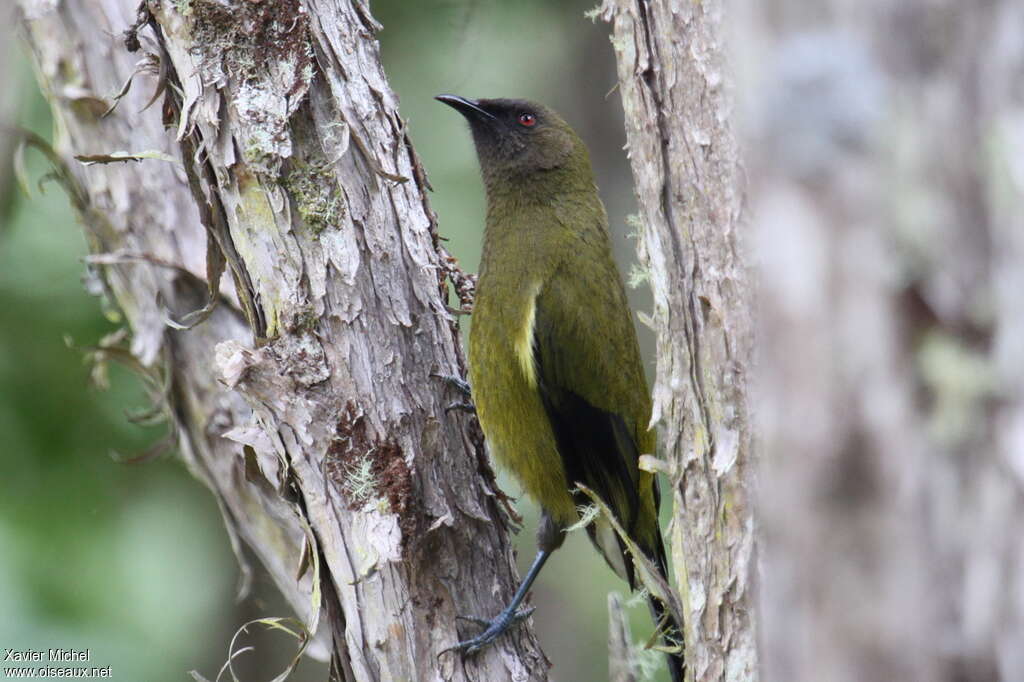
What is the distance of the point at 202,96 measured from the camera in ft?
9.78

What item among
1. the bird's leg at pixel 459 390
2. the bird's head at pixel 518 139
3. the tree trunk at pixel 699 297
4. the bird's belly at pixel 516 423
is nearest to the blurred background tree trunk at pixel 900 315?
the tree trunk at pixel 699 297

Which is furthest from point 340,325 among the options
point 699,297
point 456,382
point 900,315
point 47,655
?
point 47,655

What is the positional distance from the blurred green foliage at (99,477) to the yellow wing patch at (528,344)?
0.45m

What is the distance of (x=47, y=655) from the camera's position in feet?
15.4

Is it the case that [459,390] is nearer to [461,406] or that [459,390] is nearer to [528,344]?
[461,406]

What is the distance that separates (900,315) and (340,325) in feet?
6.88

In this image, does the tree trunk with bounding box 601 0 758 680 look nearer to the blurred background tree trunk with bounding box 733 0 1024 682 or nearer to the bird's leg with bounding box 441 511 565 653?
the bird's leg with bounding box 441 511 565 653

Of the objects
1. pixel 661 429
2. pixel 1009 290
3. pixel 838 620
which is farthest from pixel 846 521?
pixel 661 429

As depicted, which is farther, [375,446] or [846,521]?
[375,446]

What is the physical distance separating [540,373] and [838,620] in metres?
2.86

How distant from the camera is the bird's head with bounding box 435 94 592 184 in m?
4.26

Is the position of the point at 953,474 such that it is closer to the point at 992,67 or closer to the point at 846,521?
the point at 846,521

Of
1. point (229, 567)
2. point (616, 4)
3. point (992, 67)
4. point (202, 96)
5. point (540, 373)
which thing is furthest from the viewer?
point (229, 567)

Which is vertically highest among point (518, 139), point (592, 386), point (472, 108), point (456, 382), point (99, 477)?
point (472, 108)
